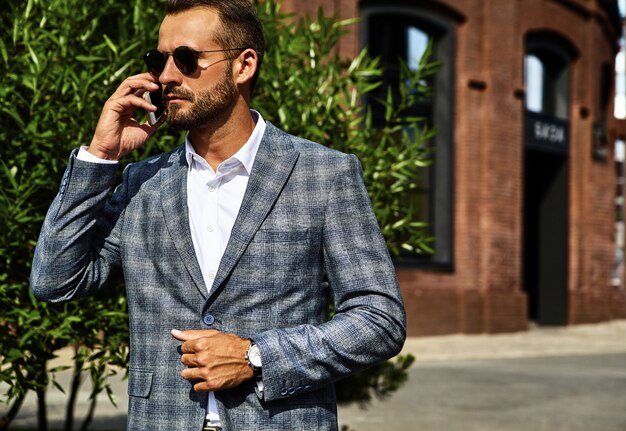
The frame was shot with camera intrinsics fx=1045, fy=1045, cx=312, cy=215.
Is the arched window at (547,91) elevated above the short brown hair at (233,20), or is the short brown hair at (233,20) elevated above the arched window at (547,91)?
the arched window at (547,91)

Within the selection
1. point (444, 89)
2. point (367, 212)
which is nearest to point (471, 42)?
point (444, 89)

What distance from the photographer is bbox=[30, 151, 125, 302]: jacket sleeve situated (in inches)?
106

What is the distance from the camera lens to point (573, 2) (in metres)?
26.8

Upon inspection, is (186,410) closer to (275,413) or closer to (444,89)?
(275,413)

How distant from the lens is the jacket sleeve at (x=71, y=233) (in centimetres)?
270

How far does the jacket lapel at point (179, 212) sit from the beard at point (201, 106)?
0.50 feet

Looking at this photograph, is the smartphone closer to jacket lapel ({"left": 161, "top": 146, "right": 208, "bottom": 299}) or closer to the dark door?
jacket lapel ({"left": 161, "top": 146, "right": 208, "bottom": 299})

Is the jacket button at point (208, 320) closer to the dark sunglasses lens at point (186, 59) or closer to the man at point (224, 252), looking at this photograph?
the man at point (224, 252)

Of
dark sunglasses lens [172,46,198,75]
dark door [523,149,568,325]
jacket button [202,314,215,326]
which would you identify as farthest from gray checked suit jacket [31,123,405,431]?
dark door [523,149,568,325]

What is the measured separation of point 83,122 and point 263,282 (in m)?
2.75

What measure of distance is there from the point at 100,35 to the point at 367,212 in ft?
11.5

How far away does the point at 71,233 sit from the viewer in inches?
106


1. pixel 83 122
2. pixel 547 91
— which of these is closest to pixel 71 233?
pixel 83 122

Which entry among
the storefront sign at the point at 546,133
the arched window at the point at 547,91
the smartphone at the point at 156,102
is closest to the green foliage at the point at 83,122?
the smartphone at the point at 156,102
